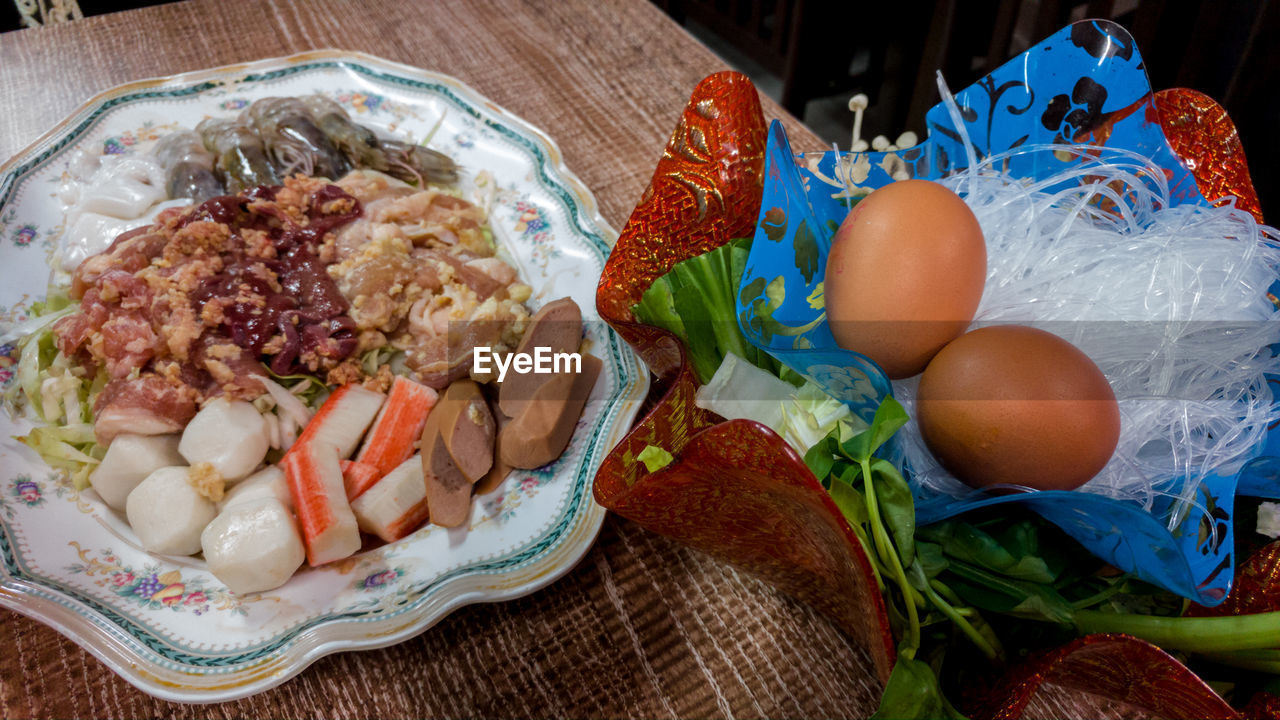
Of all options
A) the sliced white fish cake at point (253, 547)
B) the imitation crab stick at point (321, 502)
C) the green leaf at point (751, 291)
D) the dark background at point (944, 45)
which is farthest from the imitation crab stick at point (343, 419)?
the dark background at point (944, 45)

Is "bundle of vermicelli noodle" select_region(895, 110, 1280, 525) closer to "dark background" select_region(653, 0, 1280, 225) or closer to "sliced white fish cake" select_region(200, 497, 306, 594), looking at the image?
"sliced white fish cake" select_region(200, 497, 306, 594)

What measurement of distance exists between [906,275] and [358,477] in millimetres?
801

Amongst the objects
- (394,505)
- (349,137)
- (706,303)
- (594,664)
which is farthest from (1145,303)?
(349,137)

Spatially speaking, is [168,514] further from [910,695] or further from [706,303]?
[910,695]

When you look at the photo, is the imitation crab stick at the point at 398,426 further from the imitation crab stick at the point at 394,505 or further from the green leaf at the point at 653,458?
the green leaf at the point at 653,458

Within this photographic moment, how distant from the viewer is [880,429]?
0.68 meters

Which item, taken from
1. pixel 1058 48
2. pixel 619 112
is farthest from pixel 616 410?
pixel 619 112

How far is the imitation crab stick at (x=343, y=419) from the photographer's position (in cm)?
108

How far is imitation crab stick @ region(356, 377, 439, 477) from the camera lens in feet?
3.58

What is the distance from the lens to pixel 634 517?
0.77 meters

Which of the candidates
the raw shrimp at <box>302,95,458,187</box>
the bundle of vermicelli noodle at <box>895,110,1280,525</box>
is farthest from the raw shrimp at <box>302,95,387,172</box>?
the bundle of vermicelli noodle at <box>895,110,1280,525</box>

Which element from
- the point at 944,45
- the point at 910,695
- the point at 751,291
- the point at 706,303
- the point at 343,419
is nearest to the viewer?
the point at 910,695

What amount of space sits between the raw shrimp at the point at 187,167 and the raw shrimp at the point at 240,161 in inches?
0.7

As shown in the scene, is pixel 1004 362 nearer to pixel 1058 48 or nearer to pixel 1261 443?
pixel 1261 443
